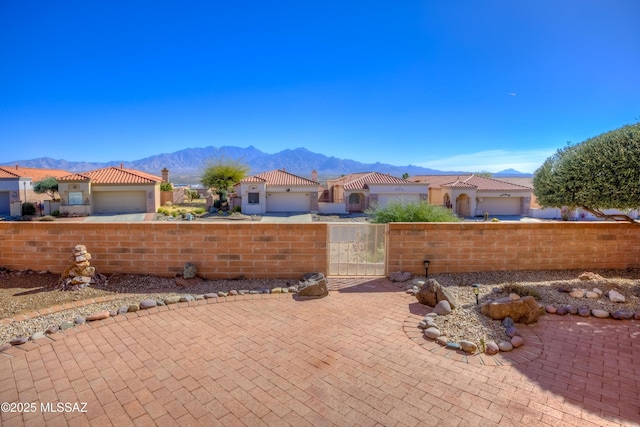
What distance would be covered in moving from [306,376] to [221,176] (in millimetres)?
39822

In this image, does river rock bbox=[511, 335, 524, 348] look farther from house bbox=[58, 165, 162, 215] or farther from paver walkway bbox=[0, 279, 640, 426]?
house bbox=[58, 165, 162, 215]

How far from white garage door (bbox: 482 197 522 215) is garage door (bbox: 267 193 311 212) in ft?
70.7

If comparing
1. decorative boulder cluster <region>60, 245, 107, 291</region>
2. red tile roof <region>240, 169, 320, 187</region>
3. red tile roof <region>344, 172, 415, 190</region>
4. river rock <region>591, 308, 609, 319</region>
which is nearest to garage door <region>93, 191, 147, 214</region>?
red tile roof <region>240, 169, 320, 187</region>

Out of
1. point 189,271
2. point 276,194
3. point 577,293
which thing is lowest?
point 577,293

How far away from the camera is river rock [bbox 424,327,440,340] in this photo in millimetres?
4695

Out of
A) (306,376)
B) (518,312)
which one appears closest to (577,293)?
(518,312)

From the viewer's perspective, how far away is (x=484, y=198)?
40312mm

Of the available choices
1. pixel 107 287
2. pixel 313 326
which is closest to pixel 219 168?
pixel 107 287

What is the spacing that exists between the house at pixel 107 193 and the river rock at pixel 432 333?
124 feet

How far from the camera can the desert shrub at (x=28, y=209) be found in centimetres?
3641

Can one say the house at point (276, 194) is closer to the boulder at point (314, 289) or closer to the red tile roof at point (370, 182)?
the red tile roof at point (370, 182)

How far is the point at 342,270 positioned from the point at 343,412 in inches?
186

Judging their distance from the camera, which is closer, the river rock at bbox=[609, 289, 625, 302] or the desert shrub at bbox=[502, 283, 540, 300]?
the river rock at bbox=[609, 289, 625, 302]

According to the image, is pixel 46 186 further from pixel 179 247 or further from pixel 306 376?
pixel 306 376
